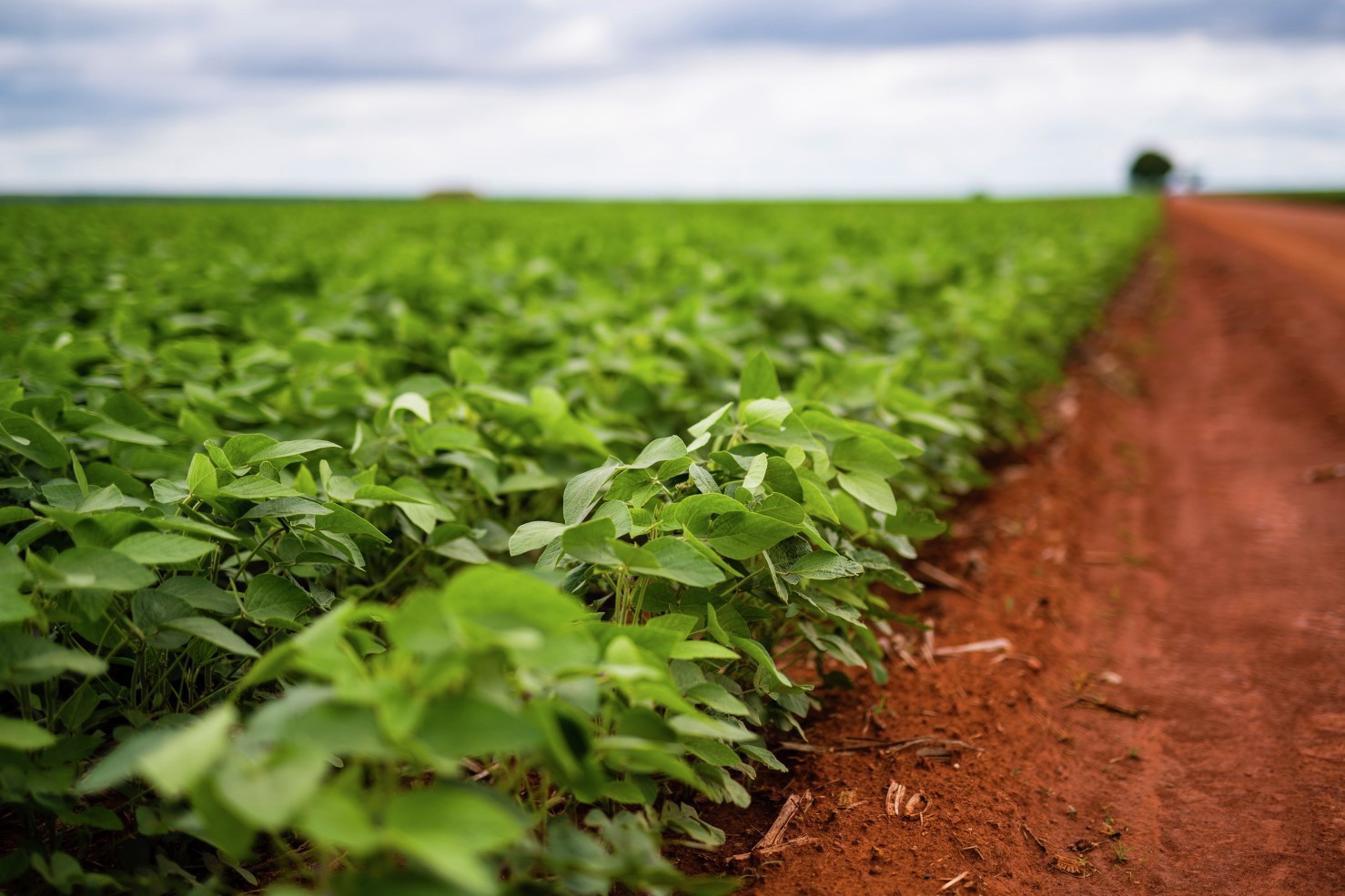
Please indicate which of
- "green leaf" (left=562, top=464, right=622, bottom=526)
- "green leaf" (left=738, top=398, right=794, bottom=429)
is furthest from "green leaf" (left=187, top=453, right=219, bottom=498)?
"green leaf" (left=738, top=398, right=794, bottom=429)

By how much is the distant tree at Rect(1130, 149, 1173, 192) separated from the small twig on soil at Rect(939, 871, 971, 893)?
87.1 m

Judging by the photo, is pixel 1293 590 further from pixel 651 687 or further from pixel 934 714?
pixel 651 687

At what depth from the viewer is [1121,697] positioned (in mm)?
2332

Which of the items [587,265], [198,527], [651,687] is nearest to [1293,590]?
[651,687]

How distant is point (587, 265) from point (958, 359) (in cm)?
385

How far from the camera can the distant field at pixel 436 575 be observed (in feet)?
2.98

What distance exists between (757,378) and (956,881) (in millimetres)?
1044

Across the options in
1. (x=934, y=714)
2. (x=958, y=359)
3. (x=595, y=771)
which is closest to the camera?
(x=595, y=771)

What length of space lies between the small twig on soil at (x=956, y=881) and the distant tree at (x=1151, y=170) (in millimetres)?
87079

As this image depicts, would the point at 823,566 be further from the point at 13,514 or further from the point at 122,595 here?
the point at 13,514

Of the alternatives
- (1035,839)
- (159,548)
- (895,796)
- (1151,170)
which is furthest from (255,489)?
(1151,170)

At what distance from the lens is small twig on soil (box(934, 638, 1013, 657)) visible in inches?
96.7

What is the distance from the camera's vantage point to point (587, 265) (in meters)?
6.73

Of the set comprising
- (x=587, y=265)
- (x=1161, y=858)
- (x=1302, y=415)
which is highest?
(x=587, y=265)
